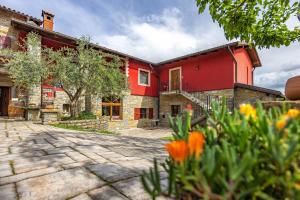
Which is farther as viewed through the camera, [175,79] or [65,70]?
[175,79]

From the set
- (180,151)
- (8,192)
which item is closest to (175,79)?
(8,192)

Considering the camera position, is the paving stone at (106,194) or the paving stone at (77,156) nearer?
the paving stone at (106,194)

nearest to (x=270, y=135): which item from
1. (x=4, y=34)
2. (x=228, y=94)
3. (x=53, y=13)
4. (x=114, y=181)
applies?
(x=114, y=181)

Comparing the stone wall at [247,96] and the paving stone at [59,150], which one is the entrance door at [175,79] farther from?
the paving stone at [59,150]

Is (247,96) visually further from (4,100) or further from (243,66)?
(4,100)

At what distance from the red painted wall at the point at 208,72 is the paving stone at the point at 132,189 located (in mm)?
12096

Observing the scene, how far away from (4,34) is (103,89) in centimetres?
676

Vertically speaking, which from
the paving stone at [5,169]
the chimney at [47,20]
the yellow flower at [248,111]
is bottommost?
the paving stone at [5,169]

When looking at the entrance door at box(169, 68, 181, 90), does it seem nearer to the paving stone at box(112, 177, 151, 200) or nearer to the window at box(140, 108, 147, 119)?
the window at box(140, 108, 147, 119)

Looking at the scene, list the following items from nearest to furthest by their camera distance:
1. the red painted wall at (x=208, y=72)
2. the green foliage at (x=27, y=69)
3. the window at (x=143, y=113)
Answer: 1. the green foliage at (x=27, y=69)
2. the red painted wall at (x=208, y=72)
3. the window at (x=143, y=113)

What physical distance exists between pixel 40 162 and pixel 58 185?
0.98 meters

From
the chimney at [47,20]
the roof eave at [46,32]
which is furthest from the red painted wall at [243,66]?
the chimney at [47,20]

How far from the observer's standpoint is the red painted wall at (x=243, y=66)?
13.4 meters

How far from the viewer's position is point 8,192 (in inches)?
75.2
